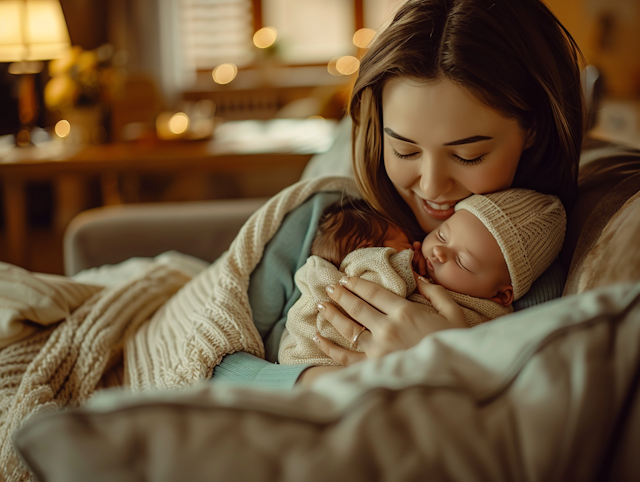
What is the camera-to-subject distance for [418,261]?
0.87 metres

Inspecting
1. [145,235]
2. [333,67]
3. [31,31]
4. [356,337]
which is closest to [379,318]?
[356,337]

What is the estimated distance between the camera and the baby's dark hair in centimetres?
87

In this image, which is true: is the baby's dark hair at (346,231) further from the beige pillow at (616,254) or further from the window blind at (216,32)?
the window blind at (216,32)

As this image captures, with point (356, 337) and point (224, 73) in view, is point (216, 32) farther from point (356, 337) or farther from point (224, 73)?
point (356, 337)

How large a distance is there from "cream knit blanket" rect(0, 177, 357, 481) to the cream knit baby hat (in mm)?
299

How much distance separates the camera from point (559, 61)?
2.63 feet

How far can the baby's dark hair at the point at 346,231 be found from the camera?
869mm

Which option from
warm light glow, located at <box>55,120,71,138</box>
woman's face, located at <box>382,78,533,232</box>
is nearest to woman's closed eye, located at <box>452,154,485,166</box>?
woman's face, located at <box>382,78,533,232</box>

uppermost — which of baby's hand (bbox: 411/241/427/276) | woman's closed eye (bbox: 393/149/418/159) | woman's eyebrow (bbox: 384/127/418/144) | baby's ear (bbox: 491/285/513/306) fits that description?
woman's eyebrow (bbox: 384/127/418/144)

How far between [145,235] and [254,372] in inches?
34.1

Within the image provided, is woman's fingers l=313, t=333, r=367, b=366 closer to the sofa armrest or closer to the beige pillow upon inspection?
the beige pillow

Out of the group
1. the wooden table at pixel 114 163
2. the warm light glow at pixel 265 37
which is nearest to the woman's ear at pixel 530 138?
the wooden table at pixel 114 163

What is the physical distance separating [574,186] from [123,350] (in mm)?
853

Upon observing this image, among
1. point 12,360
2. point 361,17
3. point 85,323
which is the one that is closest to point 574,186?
point 85,323
